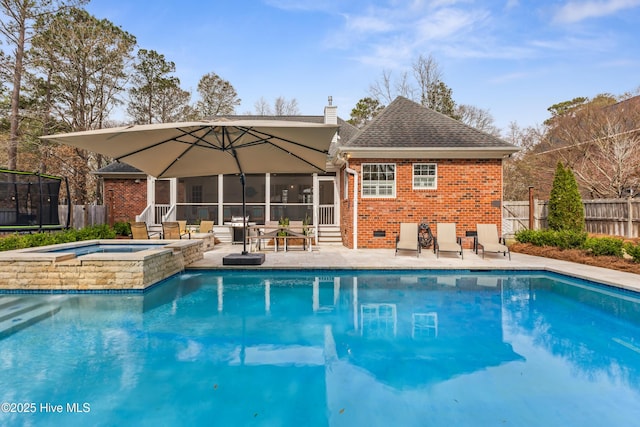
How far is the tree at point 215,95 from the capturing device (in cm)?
3045

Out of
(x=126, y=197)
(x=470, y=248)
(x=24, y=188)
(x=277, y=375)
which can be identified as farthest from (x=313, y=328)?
(x=126, y=197)

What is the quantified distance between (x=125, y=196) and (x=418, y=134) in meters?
13.6

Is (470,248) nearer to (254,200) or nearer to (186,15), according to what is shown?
(254,200)

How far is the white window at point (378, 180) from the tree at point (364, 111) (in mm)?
20122

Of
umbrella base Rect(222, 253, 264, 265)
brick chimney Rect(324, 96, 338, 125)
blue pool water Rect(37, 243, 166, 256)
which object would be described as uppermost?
brick chimney Rect(324, 96, 338, 125)

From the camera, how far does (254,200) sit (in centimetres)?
1903

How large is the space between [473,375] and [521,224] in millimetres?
12914

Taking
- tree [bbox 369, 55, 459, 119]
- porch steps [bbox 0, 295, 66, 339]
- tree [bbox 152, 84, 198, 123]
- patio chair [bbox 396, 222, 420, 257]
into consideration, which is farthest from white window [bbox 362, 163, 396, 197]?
tree [bbox 152, 84, 198, 123]

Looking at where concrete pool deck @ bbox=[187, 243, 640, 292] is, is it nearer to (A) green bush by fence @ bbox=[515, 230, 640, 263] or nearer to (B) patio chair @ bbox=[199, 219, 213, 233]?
(A) green bush by fence @ bbox=[515, 230, 640, 263]

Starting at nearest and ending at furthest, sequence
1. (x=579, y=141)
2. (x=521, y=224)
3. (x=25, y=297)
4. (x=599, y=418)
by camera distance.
→ (x=599, y=418), (x=25, y=297), (x=521, y=224), (x=579, y=141)

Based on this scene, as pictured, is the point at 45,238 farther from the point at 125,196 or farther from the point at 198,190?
the point at 198,190

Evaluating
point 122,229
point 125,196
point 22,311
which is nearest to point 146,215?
point 122,229

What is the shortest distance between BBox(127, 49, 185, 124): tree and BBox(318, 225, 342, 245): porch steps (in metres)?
20.2

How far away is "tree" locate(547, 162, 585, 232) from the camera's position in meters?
11.2
